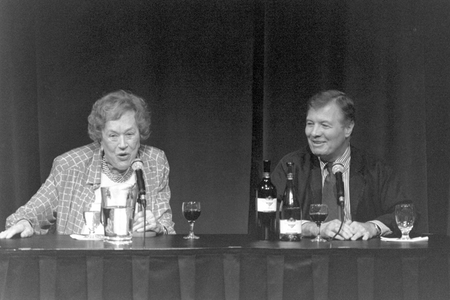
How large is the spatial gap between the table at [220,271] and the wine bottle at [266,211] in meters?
0.22

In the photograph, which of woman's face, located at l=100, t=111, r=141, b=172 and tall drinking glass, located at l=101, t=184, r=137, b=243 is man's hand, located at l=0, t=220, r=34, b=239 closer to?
tall drinking glass, located at l=101, t=184, r=137, b=243

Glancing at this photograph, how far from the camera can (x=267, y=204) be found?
2.83 meters

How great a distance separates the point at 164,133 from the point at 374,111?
1.41 m

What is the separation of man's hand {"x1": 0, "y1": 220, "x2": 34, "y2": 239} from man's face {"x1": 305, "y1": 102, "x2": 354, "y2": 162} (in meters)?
1.41

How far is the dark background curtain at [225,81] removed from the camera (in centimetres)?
444

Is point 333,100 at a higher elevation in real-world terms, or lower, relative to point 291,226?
higher

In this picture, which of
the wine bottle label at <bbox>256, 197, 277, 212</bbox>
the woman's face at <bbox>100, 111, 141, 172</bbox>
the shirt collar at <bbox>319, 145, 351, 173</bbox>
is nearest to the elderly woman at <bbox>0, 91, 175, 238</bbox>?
the woman's face at <bbox>100, 111, 141, 172</bbox>

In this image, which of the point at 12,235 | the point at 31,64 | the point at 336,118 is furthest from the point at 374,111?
the point at 12,235

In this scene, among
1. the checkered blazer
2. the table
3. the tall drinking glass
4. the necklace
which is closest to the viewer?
the table

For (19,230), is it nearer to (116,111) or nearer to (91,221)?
(91,221)

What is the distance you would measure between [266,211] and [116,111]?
0.97 meters

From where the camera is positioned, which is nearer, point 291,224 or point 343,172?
point 291,224

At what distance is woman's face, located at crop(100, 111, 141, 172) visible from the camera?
336 centimetres

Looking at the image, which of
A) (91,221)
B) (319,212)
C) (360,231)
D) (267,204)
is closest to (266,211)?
(267,204)
